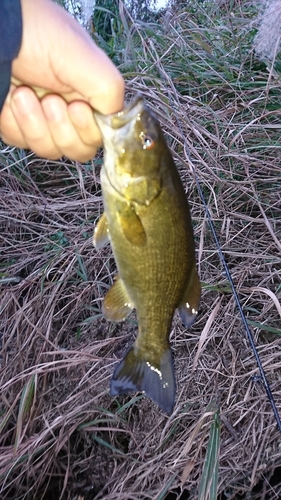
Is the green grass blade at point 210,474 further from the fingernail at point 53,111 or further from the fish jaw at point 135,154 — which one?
the fingernail at point 53,111

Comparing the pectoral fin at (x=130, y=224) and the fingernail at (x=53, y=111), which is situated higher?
the fingernail at (x=53, y=111)

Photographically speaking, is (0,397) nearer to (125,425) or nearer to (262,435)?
(125,425)

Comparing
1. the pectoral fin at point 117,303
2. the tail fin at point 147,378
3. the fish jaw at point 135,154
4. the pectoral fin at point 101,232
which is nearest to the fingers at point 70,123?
the fish jaw at point 135,154

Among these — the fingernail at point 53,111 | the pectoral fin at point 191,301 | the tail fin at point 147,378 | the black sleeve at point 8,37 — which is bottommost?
the tail fin at point 147,378

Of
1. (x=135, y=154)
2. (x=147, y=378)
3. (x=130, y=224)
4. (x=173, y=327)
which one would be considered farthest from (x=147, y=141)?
(x=173, y=327)

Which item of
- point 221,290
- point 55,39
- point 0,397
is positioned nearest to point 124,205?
point 55,39

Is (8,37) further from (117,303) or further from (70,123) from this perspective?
(117,303)
